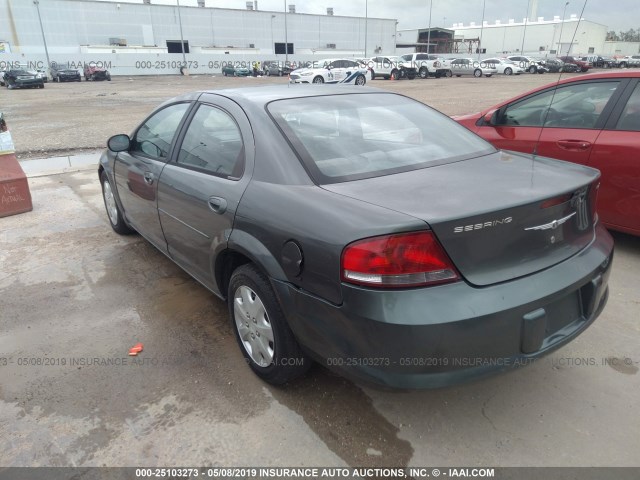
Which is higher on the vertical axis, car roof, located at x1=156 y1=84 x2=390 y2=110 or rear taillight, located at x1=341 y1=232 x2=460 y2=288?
car roof, located at x1=156 y1=84 x2=390 y2=110

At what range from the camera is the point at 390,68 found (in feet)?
133

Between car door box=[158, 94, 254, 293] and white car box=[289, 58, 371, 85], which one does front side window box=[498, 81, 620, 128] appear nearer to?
car door box=[158, 94, 254, 293]

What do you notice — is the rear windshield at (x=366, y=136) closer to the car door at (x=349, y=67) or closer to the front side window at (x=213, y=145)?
the front side window at (x=213, y=145)

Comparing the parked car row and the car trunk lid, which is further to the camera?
the parked car row

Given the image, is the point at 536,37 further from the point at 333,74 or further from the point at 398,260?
the point at 398,260

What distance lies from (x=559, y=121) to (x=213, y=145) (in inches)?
128

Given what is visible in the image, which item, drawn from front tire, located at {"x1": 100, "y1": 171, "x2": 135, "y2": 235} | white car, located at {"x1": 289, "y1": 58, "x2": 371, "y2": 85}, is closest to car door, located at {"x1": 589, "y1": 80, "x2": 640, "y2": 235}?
front tire, located at {"x1": 100, "y1": 171, "x2": 135, "y2": 235}

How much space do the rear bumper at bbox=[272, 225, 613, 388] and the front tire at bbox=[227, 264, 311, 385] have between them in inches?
8.7

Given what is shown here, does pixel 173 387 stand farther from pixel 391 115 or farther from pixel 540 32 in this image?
pixel 540 32

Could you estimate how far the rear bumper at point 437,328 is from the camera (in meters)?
1.87

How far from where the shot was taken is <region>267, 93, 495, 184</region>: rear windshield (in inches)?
98.1

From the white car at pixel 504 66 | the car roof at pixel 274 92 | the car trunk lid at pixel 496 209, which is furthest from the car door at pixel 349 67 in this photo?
the car trunk lid at pixel 496 209

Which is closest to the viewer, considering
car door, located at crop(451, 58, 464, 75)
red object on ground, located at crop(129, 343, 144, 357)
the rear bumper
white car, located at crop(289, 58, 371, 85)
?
the rear bumper

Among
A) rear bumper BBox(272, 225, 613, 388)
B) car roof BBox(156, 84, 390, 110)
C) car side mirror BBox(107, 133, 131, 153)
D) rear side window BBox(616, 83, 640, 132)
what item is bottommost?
rear bumper BBox(272, 225, 613, 388)
